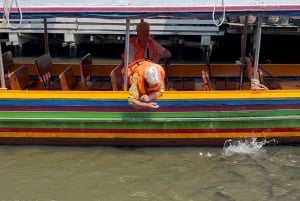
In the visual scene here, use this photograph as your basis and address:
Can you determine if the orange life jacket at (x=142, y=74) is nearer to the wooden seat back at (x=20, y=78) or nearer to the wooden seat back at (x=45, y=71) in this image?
the wooden seat back at (x=45, y=71)

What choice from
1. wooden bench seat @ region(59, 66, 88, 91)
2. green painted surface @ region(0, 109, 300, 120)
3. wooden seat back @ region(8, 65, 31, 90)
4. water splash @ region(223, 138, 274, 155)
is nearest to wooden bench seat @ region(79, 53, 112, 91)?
wooden bench seat @ region(59, 66, 88, 91)

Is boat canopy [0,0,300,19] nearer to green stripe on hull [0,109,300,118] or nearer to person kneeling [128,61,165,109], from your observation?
person kneeling [128,61,165,109]

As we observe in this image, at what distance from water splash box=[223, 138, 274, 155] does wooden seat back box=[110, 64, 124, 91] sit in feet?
5.81

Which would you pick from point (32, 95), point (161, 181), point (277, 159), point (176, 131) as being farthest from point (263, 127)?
point (32, 95)

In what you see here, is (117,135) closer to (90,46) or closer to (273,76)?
(273,76)

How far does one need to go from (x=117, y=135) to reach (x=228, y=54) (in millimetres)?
9378

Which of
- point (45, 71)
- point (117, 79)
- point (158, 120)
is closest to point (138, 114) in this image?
point (158, 120)

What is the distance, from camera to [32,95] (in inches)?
273

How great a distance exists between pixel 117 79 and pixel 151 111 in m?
0.88

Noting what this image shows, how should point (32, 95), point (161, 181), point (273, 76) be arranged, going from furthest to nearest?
point (273, 76)
point (32, 95)
point (161, 181)

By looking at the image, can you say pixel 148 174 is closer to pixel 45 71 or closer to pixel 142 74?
pixel 142 74

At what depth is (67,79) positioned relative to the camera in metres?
7.77

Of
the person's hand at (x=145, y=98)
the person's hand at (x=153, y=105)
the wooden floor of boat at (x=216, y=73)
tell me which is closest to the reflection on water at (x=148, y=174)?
the person's hand at (x=153, y=105)

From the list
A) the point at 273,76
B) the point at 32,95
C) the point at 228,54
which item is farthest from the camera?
the point at 228,54
